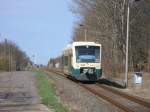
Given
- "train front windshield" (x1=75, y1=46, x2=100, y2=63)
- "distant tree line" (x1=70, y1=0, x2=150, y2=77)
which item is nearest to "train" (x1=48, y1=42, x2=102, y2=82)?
"train front windshield" (x1=75, y1=46, x2=100, y2=63)

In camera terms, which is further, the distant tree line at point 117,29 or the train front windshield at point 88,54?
the distant tree line at point 117,29

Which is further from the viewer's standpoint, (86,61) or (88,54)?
(88,54)

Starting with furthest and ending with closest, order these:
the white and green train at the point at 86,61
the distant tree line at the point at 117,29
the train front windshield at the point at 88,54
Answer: the distant tree line at the point at 117,29 → the train front windshield at the point at 88,54 → the white and green train at the point at 86,61

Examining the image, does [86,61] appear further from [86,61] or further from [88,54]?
[88,54]

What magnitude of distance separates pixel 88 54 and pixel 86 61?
767 mm

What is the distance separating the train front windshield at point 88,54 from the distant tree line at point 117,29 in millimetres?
13086

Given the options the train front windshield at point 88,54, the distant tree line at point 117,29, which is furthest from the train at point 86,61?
the distant tree line at point 117,29

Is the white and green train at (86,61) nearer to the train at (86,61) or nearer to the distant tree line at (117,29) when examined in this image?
the train at (86,61)

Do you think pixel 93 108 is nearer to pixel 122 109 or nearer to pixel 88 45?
pixel 122 109

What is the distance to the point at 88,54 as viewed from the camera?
144 feet

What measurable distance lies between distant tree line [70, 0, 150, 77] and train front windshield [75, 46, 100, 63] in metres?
13.1

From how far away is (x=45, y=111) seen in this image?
18297mm

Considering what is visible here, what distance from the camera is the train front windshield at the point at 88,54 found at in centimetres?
4344

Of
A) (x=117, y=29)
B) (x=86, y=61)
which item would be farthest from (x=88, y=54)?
(x=117, y=29)
